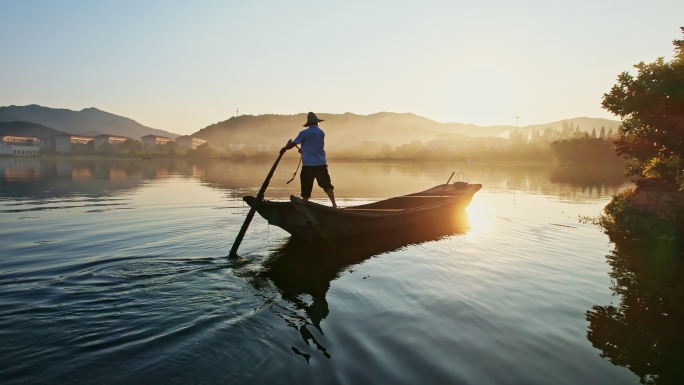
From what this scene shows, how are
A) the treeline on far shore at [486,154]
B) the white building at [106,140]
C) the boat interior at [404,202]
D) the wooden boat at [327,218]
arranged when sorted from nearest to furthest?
the wooden boat at [327,218] → the boat interior at [404,202] → the treeline on far shore at [486,154] → the white building at [106,140]

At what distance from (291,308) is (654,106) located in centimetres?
1100

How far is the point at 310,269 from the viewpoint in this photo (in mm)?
6910

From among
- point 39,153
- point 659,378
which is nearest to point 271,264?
point 659,378

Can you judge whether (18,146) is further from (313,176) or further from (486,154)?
(313,176)

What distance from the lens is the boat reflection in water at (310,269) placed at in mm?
4883

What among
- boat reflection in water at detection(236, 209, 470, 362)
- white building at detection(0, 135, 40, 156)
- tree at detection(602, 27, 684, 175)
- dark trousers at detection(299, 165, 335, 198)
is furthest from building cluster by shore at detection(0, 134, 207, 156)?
tree at detection(602, 27, 684, 175)

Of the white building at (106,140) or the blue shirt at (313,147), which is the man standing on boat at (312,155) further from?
the white building at (106,140)

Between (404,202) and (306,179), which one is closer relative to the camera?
(306,179)

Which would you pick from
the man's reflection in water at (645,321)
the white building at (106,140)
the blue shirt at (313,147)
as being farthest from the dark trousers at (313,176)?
the white building at (106,140)

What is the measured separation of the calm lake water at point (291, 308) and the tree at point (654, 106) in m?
4.04

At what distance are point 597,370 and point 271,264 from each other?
4.93 metres

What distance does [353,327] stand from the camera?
4.56m

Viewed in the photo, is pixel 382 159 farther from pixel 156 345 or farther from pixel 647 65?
pixel 156 345

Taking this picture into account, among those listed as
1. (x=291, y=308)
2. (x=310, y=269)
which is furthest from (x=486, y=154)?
(x=291, y=308)
